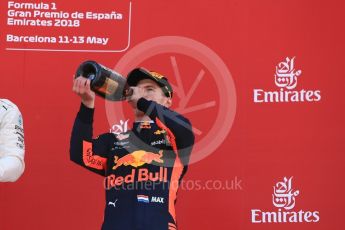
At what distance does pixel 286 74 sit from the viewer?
2.05 metres

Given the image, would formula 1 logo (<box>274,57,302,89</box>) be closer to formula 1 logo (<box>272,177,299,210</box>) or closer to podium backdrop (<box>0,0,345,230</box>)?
podium backdrop (<box>0,0,345,230</box>)

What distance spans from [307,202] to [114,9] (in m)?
0.95

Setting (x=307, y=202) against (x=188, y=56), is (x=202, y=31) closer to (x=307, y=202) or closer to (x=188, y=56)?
(x=188, y=56)

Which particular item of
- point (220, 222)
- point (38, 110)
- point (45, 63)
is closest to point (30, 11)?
point (45, 63)

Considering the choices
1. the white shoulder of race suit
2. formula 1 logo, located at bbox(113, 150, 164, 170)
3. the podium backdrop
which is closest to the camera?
the white shoulder of race suit

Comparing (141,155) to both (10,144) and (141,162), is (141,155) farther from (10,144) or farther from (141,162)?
(10,144)

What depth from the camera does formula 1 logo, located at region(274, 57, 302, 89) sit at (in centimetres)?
205

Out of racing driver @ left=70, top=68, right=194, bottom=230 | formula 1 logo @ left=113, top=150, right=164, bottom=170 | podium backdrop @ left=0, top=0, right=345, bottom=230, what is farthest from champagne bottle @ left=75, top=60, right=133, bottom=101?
podium backdrop @ left=0, top=0, right=345, bottom=230

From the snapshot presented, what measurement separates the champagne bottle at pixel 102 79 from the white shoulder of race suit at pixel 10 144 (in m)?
0.22

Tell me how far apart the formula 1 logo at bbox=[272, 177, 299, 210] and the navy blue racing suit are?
1.54 ft

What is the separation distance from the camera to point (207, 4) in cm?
209

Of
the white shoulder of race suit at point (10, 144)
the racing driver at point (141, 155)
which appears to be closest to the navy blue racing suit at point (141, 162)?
the racing driver at point (141, 155)

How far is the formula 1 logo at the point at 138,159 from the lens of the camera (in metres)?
1.61

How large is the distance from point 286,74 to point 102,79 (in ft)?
2.56
